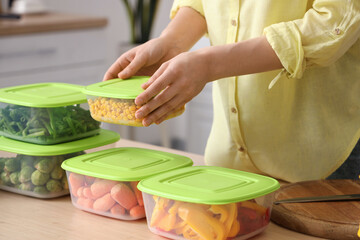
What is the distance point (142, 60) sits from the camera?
123 centimetres

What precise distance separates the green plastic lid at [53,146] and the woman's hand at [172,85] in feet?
0.58

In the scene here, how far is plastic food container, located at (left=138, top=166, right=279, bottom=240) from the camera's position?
2.90ft

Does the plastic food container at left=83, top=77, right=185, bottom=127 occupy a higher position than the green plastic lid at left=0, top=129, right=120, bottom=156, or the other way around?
the plastic food container at left=83, top=77, right=185, bottom=127

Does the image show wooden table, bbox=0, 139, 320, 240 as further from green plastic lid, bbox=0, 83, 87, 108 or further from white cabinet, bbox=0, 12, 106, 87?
white cabinet, bbox=0, 12, 106, 87

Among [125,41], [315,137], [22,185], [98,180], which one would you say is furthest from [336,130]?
[125,41]

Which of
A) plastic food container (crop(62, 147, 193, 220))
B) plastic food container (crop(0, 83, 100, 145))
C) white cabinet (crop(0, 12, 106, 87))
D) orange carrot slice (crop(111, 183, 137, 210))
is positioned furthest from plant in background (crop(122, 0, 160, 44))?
orange carrot slice (crop(111, 183, 137, 210))

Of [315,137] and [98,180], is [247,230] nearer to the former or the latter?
[98,180]

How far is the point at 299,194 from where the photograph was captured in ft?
3.57

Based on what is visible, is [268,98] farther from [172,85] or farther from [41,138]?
[41,138]

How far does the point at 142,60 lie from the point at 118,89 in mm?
171

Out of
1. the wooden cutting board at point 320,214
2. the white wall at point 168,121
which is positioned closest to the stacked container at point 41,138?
the wooden cutting board at point 320,214

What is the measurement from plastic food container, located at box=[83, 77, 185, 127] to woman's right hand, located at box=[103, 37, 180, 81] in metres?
0.09

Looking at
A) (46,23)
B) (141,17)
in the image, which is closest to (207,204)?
(46,23)

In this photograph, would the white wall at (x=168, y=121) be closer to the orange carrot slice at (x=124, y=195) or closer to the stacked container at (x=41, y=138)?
the stacked container at (x=41, y=138)
